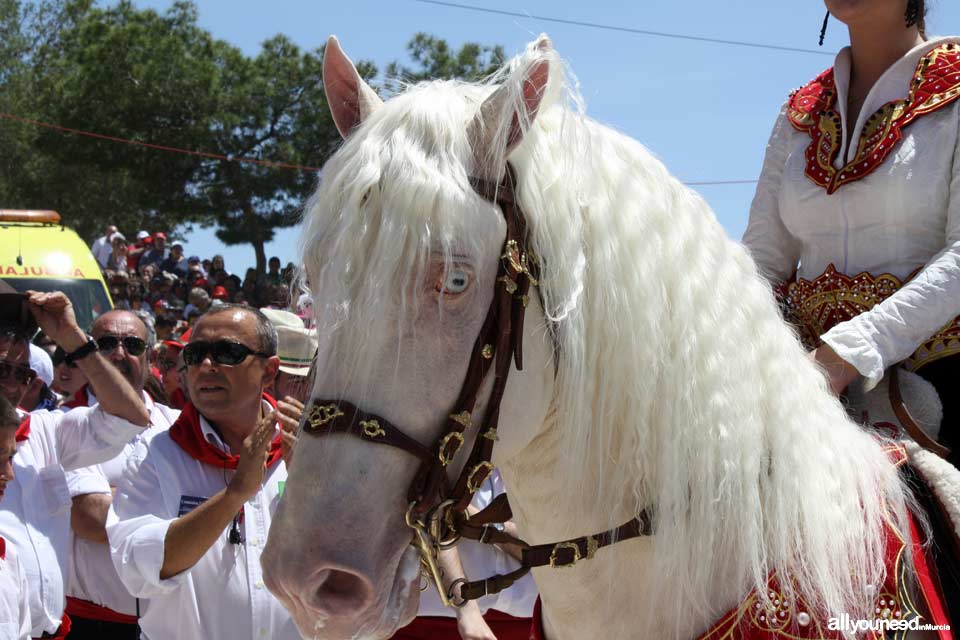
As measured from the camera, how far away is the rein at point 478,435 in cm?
184

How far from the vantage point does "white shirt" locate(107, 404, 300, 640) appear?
367cm

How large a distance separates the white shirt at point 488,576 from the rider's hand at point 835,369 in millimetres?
1837

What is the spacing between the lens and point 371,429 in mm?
1816

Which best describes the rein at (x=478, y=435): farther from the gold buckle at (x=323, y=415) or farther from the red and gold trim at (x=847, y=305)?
the red and gold trim at (x=847, y=305)

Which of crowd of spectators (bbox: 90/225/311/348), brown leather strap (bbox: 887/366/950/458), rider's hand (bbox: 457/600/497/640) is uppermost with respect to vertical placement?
brown leather strap (bbox: 887/366/950/458)

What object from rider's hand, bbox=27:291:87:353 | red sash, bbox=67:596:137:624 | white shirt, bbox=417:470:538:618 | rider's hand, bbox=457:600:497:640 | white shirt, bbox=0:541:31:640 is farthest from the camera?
red sash, bbox=67:596:137:624

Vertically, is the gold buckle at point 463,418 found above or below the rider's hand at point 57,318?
above

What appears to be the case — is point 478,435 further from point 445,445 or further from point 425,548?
point 425,548

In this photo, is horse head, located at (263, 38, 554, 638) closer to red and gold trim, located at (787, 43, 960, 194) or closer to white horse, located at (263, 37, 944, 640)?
white horse, located at (263, 37, 944, 640)

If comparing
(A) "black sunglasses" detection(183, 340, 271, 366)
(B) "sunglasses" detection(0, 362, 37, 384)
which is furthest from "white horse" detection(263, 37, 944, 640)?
(B) "sunglasses" detection(0, 362, 37, 384)

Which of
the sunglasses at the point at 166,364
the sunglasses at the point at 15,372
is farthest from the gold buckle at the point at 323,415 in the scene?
the sunglasses at the point at 166,364

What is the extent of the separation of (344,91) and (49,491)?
294 cm

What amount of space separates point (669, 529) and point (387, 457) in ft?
2.16

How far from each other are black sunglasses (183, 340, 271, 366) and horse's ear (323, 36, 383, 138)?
202 centimetres
